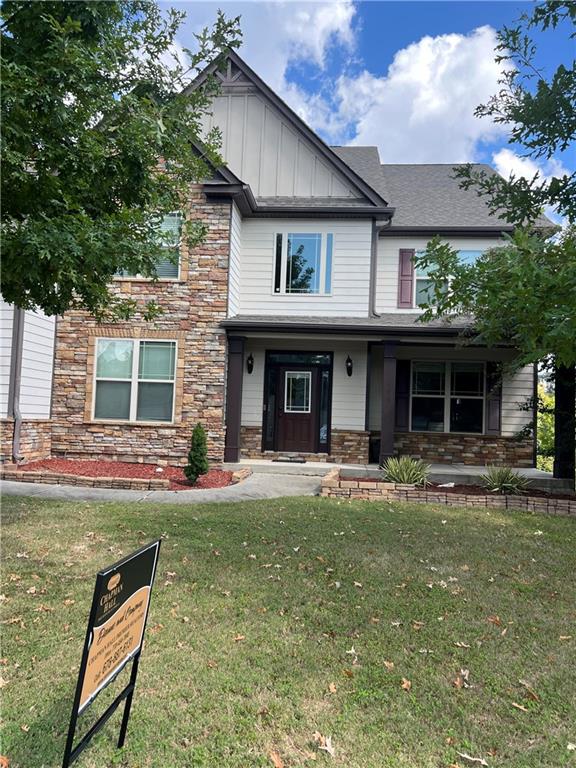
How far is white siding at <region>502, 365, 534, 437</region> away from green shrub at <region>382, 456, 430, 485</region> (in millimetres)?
3963

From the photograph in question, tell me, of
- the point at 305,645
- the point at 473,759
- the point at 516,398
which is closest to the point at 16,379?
the point at 305,645

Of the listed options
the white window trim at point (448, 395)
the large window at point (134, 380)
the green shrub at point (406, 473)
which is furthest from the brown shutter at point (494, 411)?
the large window at point (134, 380)

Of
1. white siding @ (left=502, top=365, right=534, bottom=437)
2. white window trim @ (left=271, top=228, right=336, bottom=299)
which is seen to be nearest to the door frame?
white window trim @ (left=271, top=228, right=336, bottom=299)

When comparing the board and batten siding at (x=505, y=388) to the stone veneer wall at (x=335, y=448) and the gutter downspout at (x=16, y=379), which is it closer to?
the stone veneer wall at (x=335, y=448)

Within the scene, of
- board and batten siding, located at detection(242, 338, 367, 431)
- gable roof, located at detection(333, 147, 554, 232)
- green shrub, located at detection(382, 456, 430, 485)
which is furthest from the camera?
gable roof, located at detection(333, 147, 554, 232)

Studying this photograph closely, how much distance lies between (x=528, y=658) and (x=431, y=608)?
87 centimetres

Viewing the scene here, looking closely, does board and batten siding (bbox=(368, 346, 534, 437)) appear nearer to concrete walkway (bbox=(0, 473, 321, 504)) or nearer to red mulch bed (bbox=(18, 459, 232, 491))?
concrete walkway (bbox=(0, 473, 321, 504))

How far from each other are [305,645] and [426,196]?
1380cm

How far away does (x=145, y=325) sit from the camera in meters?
11.6

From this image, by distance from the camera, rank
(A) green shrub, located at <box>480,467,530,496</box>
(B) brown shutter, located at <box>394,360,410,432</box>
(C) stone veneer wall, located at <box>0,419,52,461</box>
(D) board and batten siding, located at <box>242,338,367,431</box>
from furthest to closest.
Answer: (B) brown shutter, located at <box>394,360,410,432</box> < (D) board and batten siding, located at <box>242,338,367,431</box> < (C) stone veneer wall, located at <box>0,419,52,461</box> < (A) green shrub, located at <box>480,467,530,496</box>

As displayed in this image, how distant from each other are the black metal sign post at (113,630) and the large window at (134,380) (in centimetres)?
923

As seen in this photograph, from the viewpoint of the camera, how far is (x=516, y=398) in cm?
1279

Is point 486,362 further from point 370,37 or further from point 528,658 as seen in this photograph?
point 528,658

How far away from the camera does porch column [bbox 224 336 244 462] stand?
11570 millimetres
